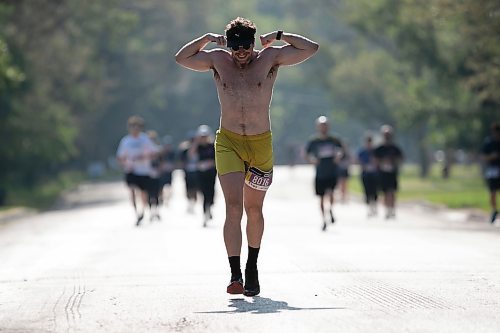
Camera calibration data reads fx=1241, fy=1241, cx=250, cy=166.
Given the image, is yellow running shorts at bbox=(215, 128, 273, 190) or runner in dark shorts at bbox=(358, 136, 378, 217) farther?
runner in dark shorts at bbox=(358, 136, 378, 217)

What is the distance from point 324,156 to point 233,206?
11.7 m

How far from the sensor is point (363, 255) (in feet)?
47.6

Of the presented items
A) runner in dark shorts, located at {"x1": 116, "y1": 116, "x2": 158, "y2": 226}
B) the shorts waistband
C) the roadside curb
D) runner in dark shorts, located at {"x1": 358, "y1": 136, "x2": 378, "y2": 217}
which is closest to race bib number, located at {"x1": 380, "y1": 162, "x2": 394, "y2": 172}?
runner in dark shorts, located at {"x1": 358, "y1": 136, "x2": 378, "y2": 217}

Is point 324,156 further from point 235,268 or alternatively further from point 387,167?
point 235,268

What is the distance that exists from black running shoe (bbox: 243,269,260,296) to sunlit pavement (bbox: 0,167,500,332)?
120 mm

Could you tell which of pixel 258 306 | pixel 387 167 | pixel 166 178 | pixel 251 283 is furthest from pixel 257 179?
pixel 166 178

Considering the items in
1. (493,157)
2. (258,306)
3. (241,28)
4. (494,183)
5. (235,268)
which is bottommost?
(258,306)

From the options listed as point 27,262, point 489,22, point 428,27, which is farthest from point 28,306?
point 428,27

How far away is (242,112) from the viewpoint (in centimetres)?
1041

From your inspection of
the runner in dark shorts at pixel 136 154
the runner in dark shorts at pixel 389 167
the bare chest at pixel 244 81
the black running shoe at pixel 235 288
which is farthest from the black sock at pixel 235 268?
the runner in dark shorts at pixel 389 167

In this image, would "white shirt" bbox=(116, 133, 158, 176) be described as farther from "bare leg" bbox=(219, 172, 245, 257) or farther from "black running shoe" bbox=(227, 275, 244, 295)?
"black running shoe" bbox=(227, 275, 244, 295)

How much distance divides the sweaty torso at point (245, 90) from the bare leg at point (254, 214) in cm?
52

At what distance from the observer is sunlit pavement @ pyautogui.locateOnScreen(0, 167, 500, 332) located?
845 centimetres

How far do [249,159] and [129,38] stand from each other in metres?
71.3
